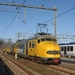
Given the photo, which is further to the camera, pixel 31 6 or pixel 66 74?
pixel 31 6

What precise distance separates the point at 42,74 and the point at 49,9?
20.3 meters

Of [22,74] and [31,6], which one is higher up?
[31,6]

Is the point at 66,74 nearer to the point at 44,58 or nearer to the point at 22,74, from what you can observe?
the point at 22,74

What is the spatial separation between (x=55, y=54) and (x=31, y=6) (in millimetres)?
13549

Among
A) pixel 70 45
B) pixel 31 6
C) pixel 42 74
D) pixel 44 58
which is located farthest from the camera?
pixel 70 45

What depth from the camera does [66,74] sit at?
14.1m

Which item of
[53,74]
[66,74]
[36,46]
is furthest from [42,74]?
[36,46]

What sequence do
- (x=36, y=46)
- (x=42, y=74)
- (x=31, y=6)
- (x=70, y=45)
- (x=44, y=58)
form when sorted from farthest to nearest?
(x=70, y=45), (x=31, y=6), (x=36, y=46), (x=44, y=58), (x=42, y=74)

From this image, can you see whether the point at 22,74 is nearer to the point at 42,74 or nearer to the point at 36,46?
the point at 42,74

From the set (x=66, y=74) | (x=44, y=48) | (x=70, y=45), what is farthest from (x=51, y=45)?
(x=70, y=45)

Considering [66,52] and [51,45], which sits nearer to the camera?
[51,45]

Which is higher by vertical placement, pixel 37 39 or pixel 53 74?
pixel 37 39

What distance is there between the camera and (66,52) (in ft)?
146

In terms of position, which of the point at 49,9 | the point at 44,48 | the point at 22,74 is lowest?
the point at 22,74
